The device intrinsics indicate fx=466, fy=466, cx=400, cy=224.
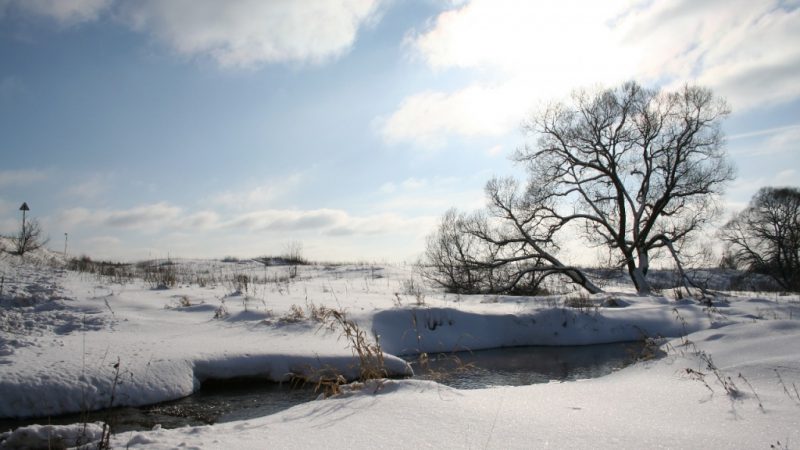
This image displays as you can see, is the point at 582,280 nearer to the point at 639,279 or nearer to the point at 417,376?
the point at 639,279

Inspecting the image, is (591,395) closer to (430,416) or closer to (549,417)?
(549,417)

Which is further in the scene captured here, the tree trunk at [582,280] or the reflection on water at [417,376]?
the tree trunk at [582,280]

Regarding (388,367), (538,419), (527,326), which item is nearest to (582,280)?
(527,326)

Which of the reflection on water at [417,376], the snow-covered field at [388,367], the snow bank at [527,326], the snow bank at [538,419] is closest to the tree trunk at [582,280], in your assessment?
the snow-covered field at [388,367]

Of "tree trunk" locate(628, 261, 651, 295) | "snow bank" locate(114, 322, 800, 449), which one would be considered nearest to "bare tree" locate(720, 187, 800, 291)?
"tree trunk" locate(628, 261, 651, 295)

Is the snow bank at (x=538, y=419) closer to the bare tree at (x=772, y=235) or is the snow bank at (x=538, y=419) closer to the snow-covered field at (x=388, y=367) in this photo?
the snow-covered field at (x=388, y=367)

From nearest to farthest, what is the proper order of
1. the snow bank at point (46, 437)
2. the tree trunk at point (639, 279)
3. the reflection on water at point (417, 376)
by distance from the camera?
the snow bank at point (46, 437), the reflection on water at point (417, 376), the tree trunk at point (639, 279)

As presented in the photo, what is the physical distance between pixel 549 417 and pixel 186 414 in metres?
3.40

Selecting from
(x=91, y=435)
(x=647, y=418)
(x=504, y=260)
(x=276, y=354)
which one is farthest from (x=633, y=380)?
(x=504, y=260)

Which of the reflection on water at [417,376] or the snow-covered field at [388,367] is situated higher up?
the snow-covered field at [388,367]

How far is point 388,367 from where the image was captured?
589 cm

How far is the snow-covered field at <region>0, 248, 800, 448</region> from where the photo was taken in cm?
280

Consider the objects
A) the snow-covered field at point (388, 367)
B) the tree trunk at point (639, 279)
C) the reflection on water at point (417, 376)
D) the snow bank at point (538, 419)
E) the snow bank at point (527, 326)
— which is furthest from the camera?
the tree trunk at point (639, 279)

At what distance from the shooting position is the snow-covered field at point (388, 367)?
2.80 m
